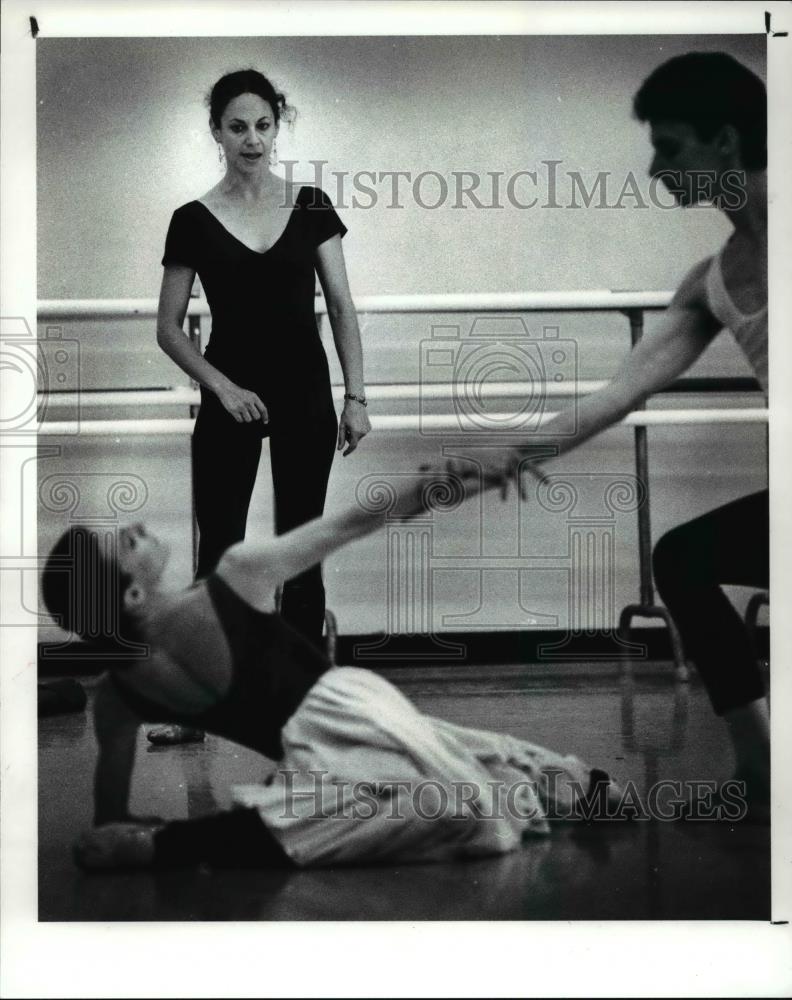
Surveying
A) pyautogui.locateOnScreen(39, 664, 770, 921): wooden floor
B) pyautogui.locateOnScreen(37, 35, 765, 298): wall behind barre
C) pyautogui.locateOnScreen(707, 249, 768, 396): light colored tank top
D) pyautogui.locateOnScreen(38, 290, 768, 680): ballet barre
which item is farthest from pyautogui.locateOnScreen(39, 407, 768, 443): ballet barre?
pyautogui.locateOnScreen(39, 664, 770, 921): wooden floor

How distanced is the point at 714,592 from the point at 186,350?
3.67 feet

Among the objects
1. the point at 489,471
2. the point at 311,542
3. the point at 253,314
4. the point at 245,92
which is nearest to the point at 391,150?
the point at 245,92

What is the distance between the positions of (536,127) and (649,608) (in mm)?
955

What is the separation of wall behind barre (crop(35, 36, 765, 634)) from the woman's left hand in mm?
28

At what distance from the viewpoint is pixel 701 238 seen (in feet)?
7.42

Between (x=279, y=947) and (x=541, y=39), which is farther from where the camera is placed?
(x=541, y=39)

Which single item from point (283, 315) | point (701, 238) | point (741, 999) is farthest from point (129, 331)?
point (741, 999)

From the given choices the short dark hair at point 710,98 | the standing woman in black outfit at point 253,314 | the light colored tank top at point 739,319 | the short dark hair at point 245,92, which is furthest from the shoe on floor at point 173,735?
the short dark hair at point 710,98

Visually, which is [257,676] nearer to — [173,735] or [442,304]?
[173,735]

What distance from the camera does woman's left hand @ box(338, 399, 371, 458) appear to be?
2250 mm

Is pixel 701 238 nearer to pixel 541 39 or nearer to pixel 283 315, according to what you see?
pixel 541 39

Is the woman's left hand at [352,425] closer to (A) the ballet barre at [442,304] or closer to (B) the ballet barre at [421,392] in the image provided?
(B) the ballet barre at [421,392]

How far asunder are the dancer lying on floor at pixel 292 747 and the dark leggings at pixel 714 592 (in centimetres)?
30

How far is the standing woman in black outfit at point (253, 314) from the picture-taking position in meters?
2.23
